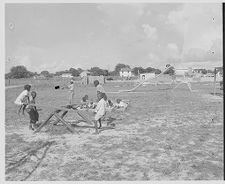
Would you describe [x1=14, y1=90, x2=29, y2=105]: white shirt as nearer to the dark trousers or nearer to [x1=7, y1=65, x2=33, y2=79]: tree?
the dark trousers

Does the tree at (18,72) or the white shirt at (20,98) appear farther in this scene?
the tree at (18,72)

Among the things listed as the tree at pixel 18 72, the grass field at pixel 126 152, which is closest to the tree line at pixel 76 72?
the tree at pixel 18 72

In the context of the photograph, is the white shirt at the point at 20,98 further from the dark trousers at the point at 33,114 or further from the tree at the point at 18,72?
the tree at the point at 18,72

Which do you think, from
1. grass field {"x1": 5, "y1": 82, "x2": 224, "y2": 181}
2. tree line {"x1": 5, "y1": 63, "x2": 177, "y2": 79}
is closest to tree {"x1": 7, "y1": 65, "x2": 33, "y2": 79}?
tree line {"x1": 5, "y1": 63, "x2": 177, "y2": 79}

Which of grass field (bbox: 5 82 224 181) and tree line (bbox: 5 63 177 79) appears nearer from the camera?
grass field (bbox: 5 82 224 181)

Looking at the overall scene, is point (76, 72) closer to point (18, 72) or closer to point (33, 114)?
point (18, 72)

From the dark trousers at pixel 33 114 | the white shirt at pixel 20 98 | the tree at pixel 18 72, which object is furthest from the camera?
the tree at pixel 18 72

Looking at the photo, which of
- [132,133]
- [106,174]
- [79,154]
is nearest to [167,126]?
[132,133]

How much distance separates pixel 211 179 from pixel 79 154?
287cm

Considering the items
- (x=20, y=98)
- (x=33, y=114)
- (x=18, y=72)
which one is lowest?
(x=33, y=114)

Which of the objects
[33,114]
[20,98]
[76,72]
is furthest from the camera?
[76,72]

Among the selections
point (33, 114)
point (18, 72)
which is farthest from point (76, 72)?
point (33, 114)

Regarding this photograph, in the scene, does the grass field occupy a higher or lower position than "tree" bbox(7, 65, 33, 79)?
lower

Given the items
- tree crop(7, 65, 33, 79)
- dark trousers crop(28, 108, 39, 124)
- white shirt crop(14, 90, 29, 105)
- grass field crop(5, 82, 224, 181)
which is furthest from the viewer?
tree crop(7, 65, 33, 79)
